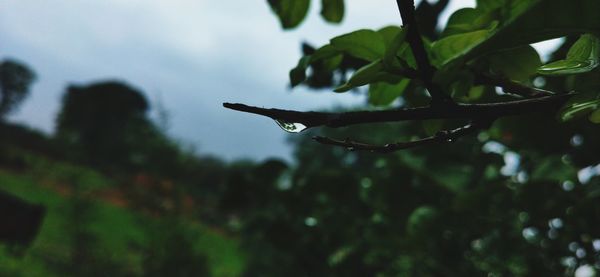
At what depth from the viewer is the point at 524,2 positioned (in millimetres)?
555

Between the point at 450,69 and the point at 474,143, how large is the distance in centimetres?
117

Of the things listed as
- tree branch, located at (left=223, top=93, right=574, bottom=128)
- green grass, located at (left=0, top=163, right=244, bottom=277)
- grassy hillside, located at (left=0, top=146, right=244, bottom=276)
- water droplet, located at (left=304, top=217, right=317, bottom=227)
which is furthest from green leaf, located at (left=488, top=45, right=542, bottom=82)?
green grass, located at (left=0, top=163, right=244, bottom=277)

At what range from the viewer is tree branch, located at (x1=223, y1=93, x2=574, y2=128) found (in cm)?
45

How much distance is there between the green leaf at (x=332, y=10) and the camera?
44.0 inches

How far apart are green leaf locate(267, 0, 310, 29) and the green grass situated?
25.6 feet

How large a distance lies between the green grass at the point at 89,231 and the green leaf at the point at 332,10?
7850mm

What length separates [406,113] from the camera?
1.62 feet

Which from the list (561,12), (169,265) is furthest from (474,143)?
(169,265)

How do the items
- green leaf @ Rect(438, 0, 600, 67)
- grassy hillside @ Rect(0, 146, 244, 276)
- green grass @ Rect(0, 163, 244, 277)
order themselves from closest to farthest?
green leaf @ Rect(438, 0, 600, 67) → grassy hillside @ Rect(0, 146, 244, 276) → green grass @ Rect(0, 163, 244, 277)

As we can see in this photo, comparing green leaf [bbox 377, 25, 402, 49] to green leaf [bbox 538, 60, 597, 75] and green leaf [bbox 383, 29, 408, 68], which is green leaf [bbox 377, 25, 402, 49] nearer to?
green leaf [bbox 383, 29, 408, 68]

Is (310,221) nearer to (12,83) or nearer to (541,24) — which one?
(541,24)

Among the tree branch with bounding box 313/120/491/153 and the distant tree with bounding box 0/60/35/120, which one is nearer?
the tree branch with bounding box 313/120/491/153

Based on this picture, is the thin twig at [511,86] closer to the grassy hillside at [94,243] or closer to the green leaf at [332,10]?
the green leaf at [332,10]

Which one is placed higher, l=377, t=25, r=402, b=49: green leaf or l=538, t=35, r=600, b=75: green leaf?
l=377, t=25, r=402, b=49: green leaf
